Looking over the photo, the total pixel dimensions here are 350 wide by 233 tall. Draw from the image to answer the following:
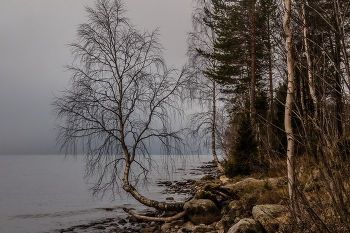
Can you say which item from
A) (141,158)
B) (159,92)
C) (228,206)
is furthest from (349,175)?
(141,158)

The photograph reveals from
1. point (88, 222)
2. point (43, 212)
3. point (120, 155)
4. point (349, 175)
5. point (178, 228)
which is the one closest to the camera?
point (349, 175)

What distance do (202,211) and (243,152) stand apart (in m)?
4.97

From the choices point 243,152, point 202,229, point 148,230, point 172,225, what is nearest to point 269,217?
point 202,229

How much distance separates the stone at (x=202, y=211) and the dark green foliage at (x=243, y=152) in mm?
4173

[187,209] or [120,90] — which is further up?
[120,90]

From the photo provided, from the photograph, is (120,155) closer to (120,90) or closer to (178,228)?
(120,90)

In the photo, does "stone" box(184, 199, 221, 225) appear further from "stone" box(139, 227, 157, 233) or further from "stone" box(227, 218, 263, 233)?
"stone" box(227, 218, 263, 233)

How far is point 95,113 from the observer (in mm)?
9750

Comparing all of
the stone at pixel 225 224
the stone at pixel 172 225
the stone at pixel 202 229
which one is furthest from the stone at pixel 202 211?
the stone at pixel 225 224

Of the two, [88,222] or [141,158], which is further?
[88,222]

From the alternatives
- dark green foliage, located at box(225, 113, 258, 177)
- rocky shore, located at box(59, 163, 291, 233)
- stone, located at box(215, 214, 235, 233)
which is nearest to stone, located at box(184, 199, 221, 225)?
rocky shore, located at box(59, 163, 291, 233)

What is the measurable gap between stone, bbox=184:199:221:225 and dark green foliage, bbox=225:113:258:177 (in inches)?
164

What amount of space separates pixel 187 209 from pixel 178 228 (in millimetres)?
638

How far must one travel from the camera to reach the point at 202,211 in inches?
376
